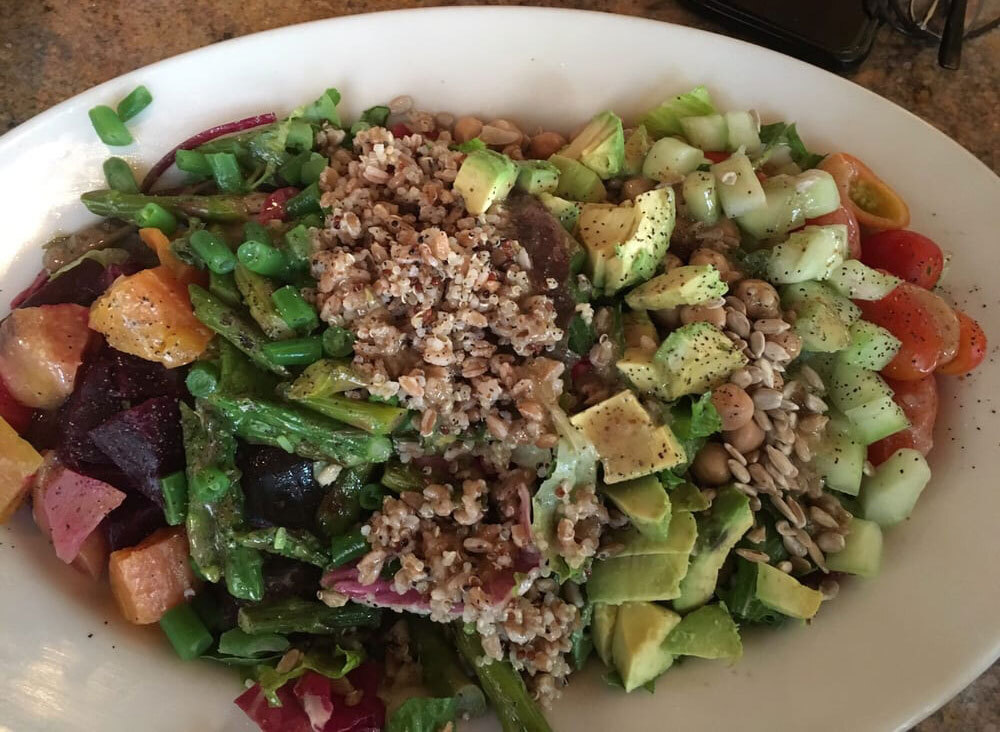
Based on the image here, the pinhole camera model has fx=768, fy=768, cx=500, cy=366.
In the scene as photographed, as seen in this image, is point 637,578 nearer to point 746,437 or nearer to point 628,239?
point 746,437

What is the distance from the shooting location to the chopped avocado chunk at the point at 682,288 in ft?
5.21

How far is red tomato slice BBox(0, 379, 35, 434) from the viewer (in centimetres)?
165

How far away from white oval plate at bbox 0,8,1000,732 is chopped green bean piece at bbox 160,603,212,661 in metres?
0.04

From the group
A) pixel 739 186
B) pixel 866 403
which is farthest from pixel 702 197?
pixel 866 403

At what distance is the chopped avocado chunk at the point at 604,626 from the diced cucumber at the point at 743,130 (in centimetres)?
113

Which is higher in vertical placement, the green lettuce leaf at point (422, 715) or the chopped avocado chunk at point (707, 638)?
the chopped avocado chunk at point (707, 638)

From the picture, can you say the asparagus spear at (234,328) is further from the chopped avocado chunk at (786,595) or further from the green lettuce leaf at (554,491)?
the chopped avocado chunk at (786,595)

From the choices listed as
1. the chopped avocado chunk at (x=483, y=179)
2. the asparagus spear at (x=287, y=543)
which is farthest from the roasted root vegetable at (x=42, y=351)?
the chopped avocado chunk at (x=483, y=179)

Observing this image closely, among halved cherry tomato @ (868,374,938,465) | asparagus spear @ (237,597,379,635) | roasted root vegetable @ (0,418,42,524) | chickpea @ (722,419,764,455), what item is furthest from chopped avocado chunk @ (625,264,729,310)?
roasted root vegetable @ (0,418,42,524)

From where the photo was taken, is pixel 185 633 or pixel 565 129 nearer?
pixel 185 633

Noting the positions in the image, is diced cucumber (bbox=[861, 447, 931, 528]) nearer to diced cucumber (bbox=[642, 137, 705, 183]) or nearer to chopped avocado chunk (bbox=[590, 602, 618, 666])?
chopped avocado chunk (bbox=[590, 602, 618, 666])

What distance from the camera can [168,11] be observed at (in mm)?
2297

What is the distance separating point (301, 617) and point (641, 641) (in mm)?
700

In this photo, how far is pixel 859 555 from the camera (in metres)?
1.62
